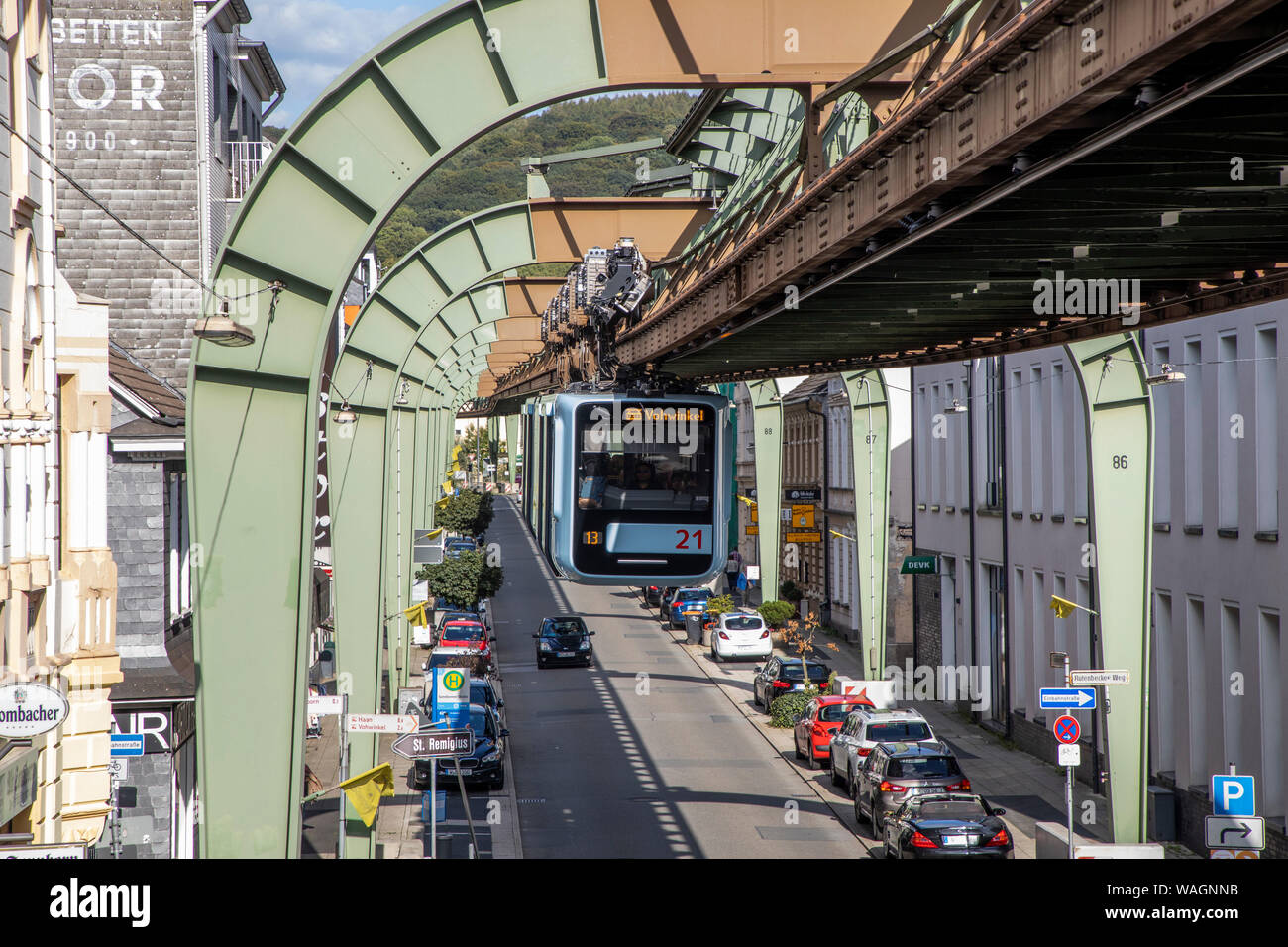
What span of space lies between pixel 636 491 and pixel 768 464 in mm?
23976

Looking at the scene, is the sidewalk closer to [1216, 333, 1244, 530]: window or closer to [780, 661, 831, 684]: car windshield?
[780, 661, 831, 684]: car windshield

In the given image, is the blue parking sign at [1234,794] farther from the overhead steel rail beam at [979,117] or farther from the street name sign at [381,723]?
the street name sign at [381,723]

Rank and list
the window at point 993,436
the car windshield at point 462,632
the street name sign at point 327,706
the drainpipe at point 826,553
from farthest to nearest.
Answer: the drainpipe at point 826,553
the car windshield at point 462,632
the window at point 993,436
the street name sign at point 327,706

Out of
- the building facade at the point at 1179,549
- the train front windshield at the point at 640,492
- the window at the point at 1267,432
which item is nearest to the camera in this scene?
the train front windshield at the point at 640,492

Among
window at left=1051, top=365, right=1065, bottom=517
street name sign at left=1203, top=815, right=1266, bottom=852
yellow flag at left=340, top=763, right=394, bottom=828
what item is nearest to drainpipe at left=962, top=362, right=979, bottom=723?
window at left=1051, top=365, right=1065, bottom=517

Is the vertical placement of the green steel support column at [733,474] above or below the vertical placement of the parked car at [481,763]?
above

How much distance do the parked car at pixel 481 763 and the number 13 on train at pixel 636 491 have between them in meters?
11.6

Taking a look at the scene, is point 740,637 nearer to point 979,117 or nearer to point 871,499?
point 871,499

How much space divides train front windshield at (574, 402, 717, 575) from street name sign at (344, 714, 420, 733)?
283 centimetres

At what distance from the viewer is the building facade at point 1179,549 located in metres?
20.6

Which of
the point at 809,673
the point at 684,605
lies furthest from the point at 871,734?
the point at 684,605

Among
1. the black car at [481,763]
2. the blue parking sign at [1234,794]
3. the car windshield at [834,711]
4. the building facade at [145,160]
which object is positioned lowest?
the black car at [481,763]

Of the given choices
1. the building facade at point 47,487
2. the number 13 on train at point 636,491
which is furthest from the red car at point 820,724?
the building facade at point 47,487

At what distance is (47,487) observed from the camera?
13.2 meters
